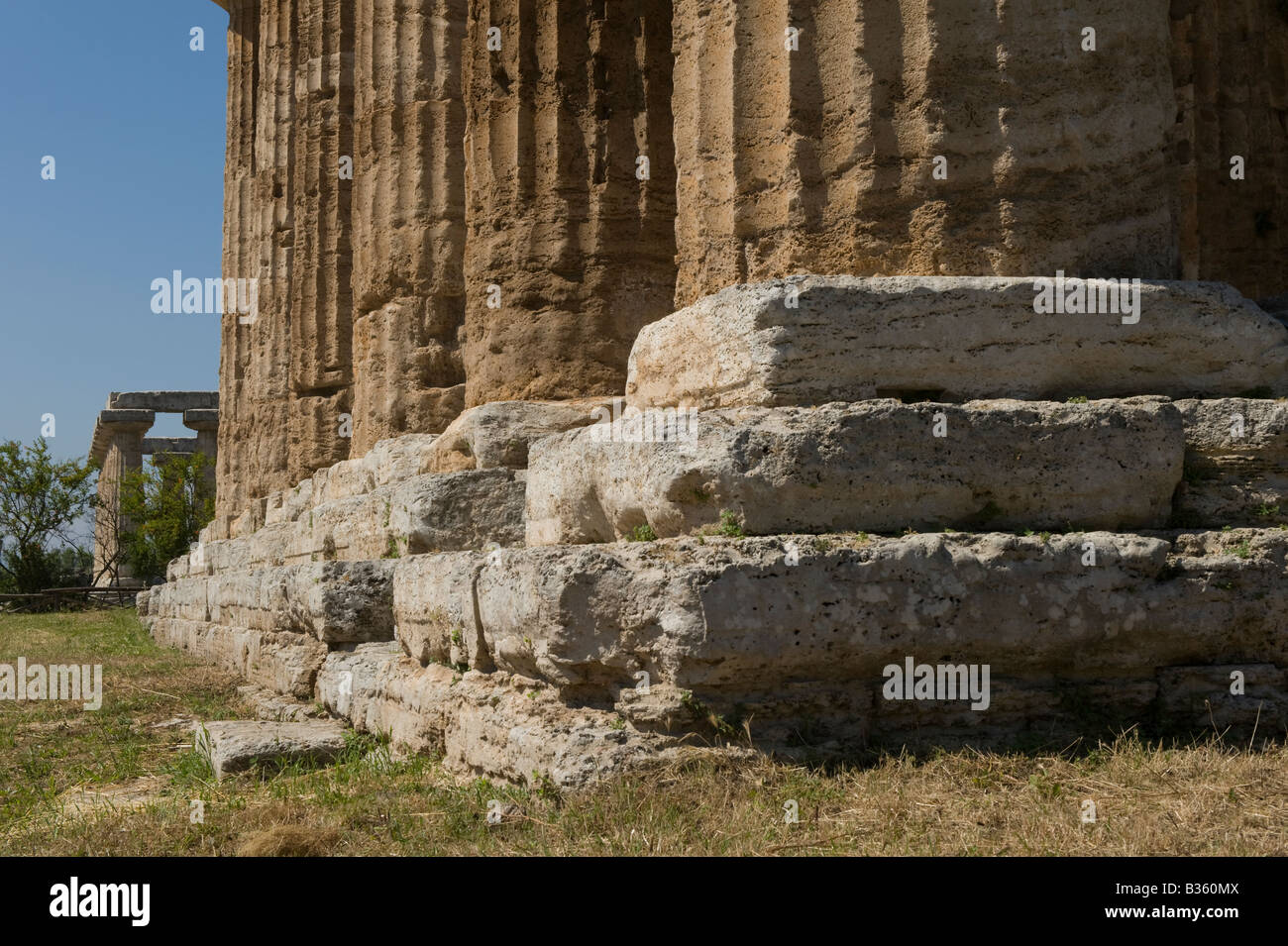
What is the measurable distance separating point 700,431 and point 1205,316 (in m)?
1.90

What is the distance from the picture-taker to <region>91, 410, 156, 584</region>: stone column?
105ft

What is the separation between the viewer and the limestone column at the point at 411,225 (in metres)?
8.92

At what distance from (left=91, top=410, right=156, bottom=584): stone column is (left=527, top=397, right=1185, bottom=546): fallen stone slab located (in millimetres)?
31037

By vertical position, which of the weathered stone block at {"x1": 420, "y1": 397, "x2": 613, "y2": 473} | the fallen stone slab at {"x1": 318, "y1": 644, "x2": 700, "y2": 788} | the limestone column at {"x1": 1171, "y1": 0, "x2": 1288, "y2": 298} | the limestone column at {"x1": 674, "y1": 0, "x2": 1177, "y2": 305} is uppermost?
the limestone column at {"x1": 1171, "y1": 0, "x2": 1288, "y2": 298}

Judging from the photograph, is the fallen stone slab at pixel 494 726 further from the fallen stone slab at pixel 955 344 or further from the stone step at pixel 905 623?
the fallen stone slab at pixel 955 344

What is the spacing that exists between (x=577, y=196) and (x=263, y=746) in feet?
12.0

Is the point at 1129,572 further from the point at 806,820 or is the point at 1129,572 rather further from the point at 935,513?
the point at 806,820

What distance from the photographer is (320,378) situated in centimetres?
1227

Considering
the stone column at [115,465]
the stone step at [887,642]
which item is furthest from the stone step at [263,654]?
the stone column at [115,465]

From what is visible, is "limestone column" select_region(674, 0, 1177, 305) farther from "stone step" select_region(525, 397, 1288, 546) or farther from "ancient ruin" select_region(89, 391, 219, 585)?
"ancient ruin" select_region(89, 391, 219, 585)

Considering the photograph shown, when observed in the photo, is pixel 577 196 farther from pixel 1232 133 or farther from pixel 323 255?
pixel 323 255

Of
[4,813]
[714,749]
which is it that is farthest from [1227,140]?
[4,813]

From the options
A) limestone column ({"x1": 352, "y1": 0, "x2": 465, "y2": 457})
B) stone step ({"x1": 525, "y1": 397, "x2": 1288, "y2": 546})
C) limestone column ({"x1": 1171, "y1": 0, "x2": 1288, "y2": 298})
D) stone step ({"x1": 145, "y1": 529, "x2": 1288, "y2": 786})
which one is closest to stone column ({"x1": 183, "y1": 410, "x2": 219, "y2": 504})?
limestone column ({"x1": 352, "y1": 0, "x2": 465, "y2": 457})

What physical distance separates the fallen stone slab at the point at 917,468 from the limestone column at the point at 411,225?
17.2 feet
